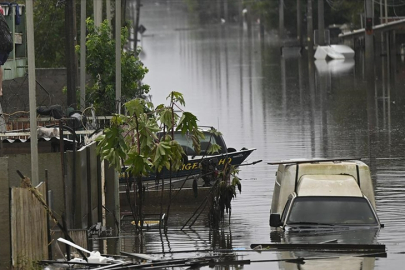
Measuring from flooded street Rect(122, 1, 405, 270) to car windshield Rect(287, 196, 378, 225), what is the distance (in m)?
0.42

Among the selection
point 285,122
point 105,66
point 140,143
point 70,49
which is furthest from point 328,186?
point 285,122

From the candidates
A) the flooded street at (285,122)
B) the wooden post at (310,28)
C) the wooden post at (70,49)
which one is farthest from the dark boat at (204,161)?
the wooden post at (310,28)

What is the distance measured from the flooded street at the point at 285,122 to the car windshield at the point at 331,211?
16.7 inches

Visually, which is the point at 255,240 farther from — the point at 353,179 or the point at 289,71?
the point at 289,71

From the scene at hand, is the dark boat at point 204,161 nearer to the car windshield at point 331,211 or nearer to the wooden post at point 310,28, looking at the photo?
the car windshield at point 331,211

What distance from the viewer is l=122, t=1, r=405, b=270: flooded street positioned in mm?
18391

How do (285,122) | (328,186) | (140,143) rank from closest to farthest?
(328,186), (140,143), (285,122)

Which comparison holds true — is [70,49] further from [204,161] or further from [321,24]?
[321,24]

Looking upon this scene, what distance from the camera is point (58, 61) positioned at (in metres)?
44.9

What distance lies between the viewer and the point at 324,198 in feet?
58.9

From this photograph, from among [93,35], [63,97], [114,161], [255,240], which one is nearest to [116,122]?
[114,161]

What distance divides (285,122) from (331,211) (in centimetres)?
2504

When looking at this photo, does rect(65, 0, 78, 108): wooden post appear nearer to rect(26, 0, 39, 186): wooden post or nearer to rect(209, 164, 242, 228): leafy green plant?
rect(209, 164, 242, 228): leafy green plant

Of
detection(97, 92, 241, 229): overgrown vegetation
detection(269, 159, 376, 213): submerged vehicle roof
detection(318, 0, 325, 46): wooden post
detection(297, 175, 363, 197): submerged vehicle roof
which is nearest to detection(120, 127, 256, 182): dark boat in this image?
detection(269, 159, 376, 213): submerged vehicle roof
